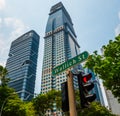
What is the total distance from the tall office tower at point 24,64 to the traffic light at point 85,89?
5677 inches

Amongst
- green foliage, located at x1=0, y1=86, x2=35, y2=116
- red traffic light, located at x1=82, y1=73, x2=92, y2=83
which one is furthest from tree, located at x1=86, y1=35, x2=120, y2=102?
green foliage, located at x1=0, y1=86, x2=35, y2=116

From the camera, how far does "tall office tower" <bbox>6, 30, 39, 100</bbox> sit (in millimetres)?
152000

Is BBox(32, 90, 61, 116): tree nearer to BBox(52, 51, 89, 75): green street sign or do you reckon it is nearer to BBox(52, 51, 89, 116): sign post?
BBox(52, 51, 89, 75): green street sign

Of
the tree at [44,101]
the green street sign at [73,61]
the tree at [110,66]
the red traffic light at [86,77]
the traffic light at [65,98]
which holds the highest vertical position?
the tree at [44,101]

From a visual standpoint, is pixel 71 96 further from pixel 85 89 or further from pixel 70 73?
pixel 70 73

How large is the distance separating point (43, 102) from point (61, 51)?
137 m

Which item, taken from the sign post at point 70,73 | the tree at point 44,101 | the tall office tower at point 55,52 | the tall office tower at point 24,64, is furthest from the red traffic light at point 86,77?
the tall office tower at point 24,64

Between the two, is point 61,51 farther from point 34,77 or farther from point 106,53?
point 106,53

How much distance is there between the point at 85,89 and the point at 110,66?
894 cm

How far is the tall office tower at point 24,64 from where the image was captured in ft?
499

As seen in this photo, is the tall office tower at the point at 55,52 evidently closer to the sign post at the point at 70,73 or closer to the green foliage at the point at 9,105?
the green foliage at the point at 9,105

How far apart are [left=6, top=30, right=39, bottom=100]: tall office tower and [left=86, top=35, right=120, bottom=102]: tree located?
13546 centimetres

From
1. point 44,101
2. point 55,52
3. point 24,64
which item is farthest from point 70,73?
point 55,52

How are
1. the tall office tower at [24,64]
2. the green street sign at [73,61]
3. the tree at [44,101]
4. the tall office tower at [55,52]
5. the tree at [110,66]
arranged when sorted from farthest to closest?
the tall office tower at [55,52], the tall office tower at [24,64], the tree at [44,101], the tree at [110,66], the green street sign at [73,61]
